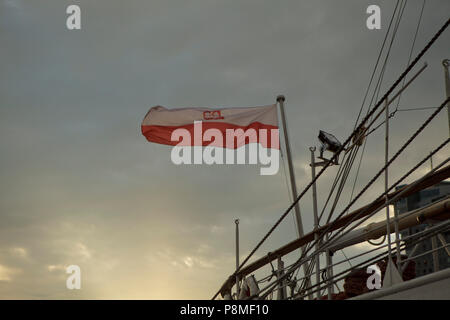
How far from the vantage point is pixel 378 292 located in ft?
19.3

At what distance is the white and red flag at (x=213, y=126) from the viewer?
44.3 feet

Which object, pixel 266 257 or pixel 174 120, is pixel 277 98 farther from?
pixel 266 257

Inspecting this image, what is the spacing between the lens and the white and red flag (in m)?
13.5

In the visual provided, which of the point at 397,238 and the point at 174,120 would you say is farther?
the point at 174,120

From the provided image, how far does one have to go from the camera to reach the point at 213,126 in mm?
13680
